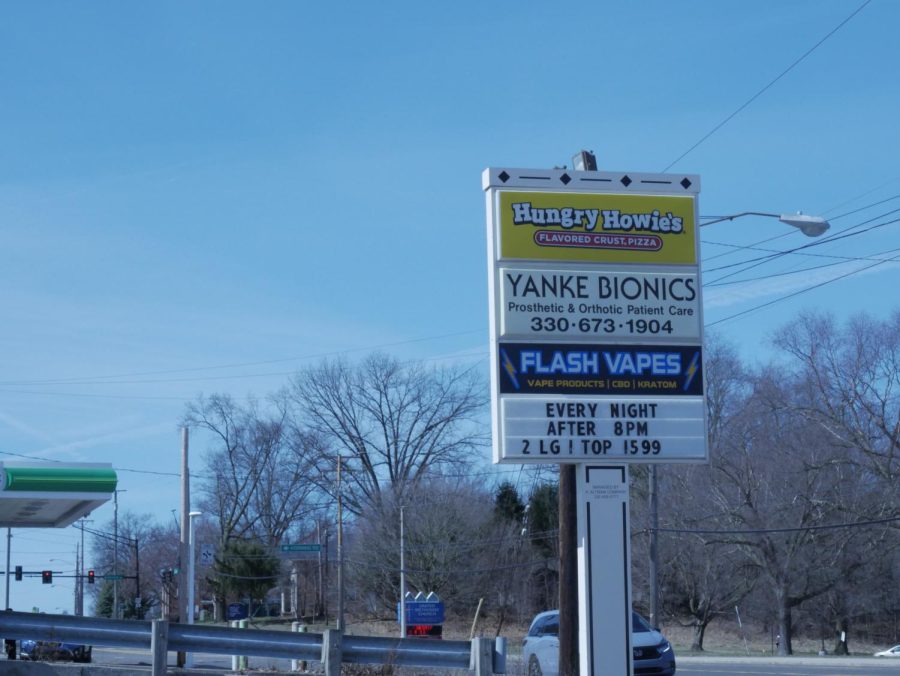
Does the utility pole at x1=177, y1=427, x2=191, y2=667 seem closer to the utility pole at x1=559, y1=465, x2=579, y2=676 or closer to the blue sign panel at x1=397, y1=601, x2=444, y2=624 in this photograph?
the blue sign panel at x1=397, y1=601, x2=444, y2=624

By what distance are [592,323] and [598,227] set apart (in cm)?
124

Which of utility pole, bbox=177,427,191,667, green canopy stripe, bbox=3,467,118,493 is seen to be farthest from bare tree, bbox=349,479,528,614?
green canopy stripe, bbox=3,467,118,493

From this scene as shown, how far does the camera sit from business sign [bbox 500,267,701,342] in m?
14.2

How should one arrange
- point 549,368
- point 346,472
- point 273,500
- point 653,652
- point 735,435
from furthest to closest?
point 273,500, point 346,472, point 735,435, point 653,652, point 549,368

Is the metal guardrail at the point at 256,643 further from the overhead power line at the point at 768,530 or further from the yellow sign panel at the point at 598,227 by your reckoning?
the overhead power line at the point at 768,530

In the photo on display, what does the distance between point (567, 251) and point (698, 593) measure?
160 feet

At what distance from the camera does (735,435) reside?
58.2 metres

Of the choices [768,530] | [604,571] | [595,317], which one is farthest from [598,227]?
[768,530]

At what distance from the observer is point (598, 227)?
14.6 meters

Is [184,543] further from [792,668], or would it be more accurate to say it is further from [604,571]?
[604,571]

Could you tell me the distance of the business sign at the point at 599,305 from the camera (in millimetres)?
14250

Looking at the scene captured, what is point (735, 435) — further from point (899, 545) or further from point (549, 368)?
point (549, 368)

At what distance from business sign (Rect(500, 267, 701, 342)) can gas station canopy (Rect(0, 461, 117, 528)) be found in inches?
298

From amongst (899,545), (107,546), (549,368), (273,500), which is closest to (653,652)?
(549,368)
